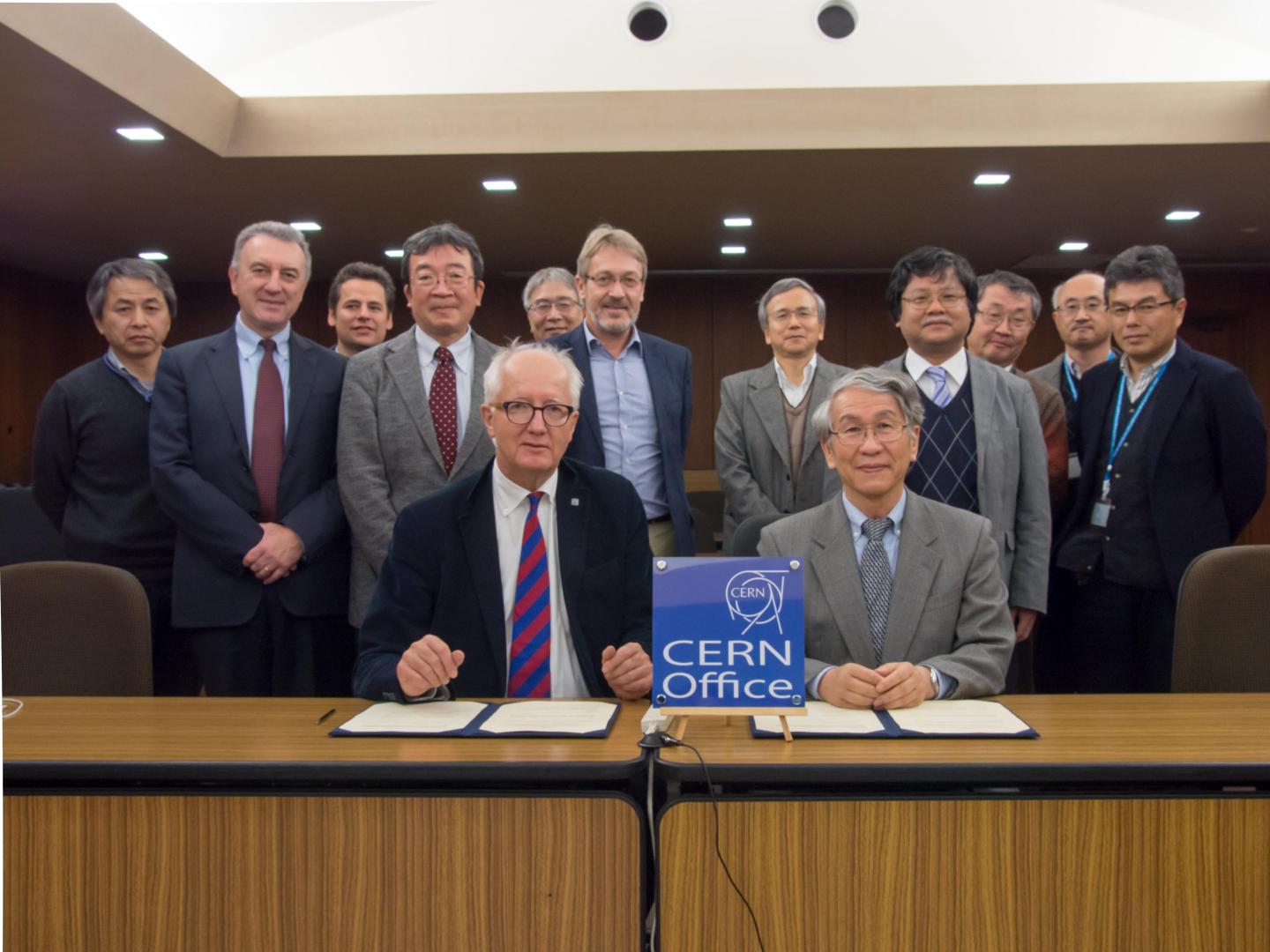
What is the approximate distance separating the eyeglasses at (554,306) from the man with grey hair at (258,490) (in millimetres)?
1210

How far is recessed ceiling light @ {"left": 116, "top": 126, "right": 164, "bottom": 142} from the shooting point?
17.3 feet

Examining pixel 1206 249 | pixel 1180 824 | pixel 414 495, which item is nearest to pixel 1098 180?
pixel 1206 249

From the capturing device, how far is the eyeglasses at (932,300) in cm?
267

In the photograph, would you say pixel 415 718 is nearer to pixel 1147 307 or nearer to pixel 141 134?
pixel 1147 307

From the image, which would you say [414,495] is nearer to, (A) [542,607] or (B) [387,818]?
(A) [542,607]

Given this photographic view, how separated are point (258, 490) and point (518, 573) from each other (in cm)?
97

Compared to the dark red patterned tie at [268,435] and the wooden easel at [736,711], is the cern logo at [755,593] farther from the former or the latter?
the dark red patterned tie at [268,435]

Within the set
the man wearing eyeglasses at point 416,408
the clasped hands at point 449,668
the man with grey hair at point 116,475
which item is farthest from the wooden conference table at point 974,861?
the man with grey hair at point 116,475

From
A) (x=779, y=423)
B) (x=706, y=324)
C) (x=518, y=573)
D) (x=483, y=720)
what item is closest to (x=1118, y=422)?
(x=779, y=423)

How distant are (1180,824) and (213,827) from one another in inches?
51.9

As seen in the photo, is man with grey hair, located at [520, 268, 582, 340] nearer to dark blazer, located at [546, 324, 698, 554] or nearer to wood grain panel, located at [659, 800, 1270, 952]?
dark blazer, located at [546, 324, 698, 554]

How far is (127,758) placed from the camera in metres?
1.44

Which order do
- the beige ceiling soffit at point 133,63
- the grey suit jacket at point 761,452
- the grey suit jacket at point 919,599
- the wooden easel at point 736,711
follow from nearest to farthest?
the wooden easel at point 736,711, the grey suit jacket at point 919,599, the grey suit jacket at point 761,452, the beige ceiling soffit at point 133,63

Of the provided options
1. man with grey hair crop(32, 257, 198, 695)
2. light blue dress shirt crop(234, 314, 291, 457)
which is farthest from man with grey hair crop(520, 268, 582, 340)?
man with grey hair crop(32, 257, 198, 695)
